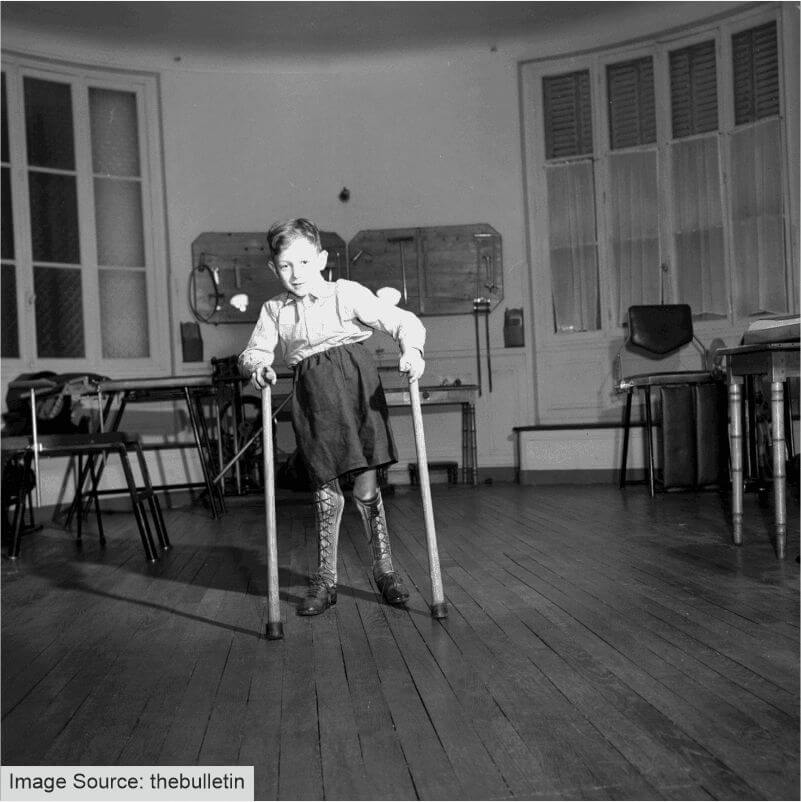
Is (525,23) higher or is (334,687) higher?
(525,23)

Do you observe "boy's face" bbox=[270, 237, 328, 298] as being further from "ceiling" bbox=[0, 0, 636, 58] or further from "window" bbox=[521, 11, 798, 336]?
"window" bbox=[521, 11, 798, 336]

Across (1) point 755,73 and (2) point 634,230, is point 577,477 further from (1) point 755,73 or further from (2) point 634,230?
(1) point 755,73

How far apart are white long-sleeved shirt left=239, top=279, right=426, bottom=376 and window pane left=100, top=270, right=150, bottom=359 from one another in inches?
188

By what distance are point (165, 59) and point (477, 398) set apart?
375 centimetres

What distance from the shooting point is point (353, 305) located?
267 cm

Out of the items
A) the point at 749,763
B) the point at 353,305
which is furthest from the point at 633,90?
the point at 749,763

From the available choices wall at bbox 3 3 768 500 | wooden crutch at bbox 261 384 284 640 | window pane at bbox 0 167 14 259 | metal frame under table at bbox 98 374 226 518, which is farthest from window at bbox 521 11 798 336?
wooden crutch at bbox 261 384 284 640

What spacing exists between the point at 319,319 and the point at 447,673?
3.75 ft

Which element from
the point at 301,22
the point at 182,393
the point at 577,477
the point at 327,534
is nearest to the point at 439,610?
the point at 327,534

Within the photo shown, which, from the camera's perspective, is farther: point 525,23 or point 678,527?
point 525,23

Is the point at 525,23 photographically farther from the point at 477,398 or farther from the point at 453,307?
the point at 477,398

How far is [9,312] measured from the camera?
662 cm

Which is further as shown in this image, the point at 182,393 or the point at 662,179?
the point at 662,179

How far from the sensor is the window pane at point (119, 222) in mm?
7109
